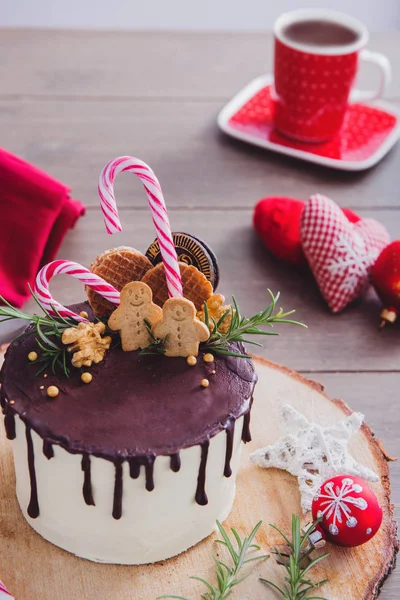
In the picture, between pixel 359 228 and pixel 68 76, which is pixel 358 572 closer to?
pixel 359 228

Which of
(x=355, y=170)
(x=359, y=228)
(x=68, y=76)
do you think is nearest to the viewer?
(x=359, y=228)

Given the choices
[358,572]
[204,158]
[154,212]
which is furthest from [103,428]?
[204,158]

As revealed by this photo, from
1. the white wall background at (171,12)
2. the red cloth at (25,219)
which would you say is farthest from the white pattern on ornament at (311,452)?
the white wall background at (171,12)

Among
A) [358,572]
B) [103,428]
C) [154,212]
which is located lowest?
[358,572]

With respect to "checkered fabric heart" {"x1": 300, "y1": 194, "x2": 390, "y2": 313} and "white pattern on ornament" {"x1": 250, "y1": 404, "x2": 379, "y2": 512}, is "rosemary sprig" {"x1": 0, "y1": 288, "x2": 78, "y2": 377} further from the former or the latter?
"checkered fabric heart" {"x1": 300, "y1": 194, "x2": 390, "y2": 313}

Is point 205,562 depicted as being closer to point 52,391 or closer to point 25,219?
point 52,391

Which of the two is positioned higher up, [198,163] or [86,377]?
[86,377]

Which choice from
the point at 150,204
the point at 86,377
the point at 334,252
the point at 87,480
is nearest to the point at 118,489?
the point at 87,480
